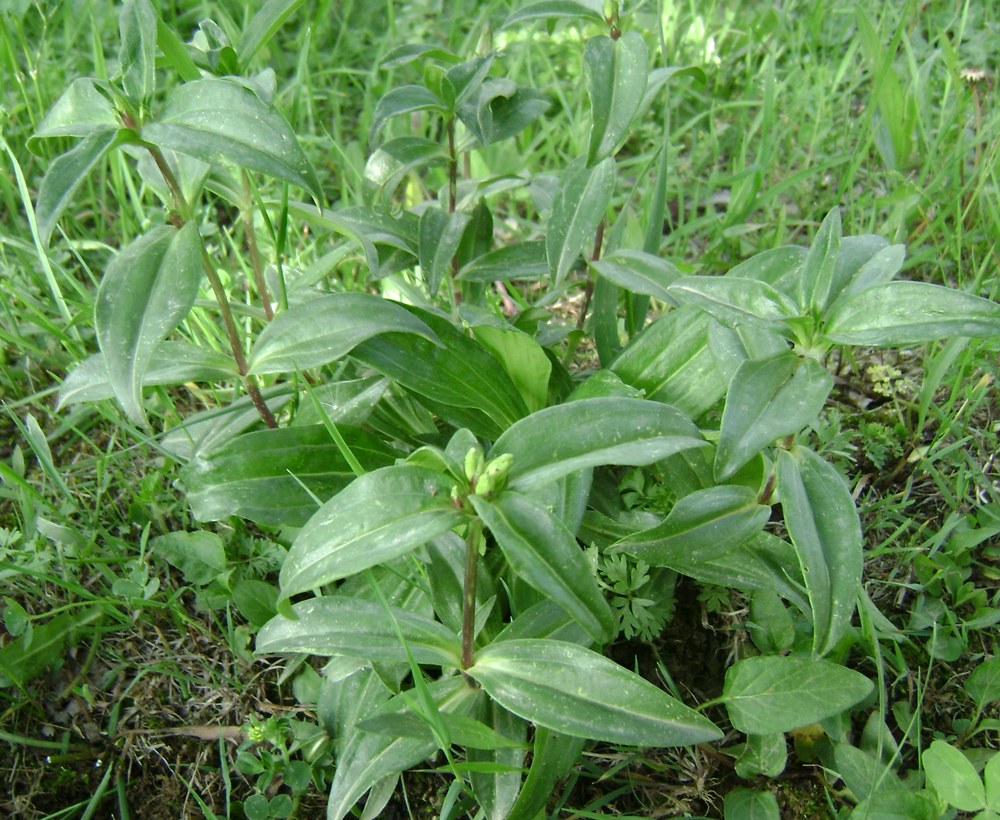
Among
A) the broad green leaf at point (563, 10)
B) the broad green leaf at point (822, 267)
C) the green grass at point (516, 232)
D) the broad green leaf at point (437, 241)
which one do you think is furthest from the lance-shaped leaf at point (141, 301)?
the broad green leaf at point (822, 267)

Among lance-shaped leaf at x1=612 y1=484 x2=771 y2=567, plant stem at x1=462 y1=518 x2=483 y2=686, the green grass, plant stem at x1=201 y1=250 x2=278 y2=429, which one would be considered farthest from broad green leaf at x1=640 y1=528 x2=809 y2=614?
plant stem at x1=201 y1=250 x2=278 y2=429

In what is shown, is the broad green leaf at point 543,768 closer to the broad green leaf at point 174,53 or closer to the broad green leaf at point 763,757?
the broad green leaf at point 763,757

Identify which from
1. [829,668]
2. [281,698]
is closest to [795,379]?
[829,668]

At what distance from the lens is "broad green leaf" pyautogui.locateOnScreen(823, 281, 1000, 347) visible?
1298mm

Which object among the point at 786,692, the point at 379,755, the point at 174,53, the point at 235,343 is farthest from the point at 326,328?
the point at 786,692

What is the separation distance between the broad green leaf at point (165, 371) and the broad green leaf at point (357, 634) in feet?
1.72

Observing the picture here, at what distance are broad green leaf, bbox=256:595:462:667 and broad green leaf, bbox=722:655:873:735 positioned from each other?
55cm

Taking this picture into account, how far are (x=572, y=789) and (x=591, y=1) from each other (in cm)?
158

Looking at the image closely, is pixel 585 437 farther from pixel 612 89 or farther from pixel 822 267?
pixel 612 89

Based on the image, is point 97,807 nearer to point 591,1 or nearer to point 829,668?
point 829,668

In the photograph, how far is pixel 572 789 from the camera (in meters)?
Answer: 1.73

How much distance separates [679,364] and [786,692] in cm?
65

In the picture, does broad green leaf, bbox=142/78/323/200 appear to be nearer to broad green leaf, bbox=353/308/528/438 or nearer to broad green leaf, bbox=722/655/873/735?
broad green leaf, bbox=353/308/528/438

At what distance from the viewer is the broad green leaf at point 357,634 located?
1.51 m
